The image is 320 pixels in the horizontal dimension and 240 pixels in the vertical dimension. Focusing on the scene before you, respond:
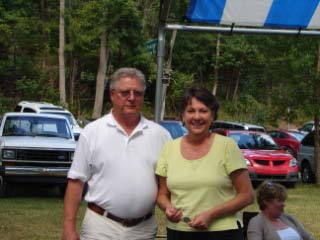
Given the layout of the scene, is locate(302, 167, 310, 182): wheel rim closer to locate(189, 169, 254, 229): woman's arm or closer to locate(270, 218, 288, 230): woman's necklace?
locate(270, 218, 288, 230): woman's necklace

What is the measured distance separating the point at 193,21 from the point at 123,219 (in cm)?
314

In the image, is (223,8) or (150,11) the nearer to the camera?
(223,8)

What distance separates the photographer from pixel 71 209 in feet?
14.3

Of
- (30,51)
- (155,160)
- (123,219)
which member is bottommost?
(30,51)

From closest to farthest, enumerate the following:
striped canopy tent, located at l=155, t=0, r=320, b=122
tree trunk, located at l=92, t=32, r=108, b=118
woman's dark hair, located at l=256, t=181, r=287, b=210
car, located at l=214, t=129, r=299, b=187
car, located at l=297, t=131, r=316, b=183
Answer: woman's dark hair, located at l=256, t=181, r=287, b=210, striped canopy tent, located at l=155, t=0, r=320, b=122, car, located at l=214, t=129, r=299, b=187, car, located at l=297, t=131, r=316, b=183, tree trunk, located at l=92, t=32, r=108, b=118

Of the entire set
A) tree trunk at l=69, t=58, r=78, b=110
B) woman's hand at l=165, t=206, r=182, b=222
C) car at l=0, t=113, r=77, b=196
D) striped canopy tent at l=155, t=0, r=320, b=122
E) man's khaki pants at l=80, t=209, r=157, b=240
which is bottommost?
tree trunk at l=69, t=58, r=78, b=110

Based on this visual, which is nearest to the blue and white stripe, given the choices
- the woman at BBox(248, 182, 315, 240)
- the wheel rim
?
the woman at BBox(248, 182, 315, 240)

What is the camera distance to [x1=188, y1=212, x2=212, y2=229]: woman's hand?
155 inches

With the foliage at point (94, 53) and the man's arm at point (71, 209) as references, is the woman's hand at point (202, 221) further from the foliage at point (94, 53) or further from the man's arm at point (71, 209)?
the foliage at point (94, 53)

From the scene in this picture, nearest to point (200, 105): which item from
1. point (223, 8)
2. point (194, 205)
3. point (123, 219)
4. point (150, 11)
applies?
point (194, 205)

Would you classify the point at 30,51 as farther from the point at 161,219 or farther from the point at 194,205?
the point at 194,205

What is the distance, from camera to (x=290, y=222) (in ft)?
17.7

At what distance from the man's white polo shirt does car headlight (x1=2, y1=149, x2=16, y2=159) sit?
28.0 ft

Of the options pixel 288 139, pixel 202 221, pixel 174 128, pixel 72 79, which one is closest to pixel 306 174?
pixel 174 128
